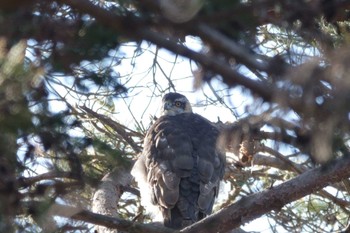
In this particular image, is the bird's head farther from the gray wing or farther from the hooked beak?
the gray wing

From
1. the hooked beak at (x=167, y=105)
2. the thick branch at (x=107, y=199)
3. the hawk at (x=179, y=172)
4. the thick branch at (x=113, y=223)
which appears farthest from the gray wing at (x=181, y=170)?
the thick branch at (x=113, y=223)

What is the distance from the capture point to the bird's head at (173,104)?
9.96m

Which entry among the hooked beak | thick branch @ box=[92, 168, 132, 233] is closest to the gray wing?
thick branch @ box=[92, 168, 132, 233]

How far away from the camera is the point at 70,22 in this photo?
161 inches

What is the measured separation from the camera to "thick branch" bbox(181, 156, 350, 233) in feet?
18.4

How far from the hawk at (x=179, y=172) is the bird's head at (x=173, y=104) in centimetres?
78

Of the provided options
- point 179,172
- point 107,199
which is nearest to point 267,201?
point 107,199

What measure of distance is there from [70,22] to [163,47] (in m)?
0.88

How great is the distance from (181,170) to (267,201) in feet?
8.87

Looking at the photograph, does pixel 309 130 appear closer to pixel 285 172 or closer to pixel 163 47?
pixel 163 47

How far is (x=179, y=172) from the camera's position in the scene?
8.33 metres

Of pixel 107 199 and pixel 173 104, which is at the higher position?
pixel 173 104

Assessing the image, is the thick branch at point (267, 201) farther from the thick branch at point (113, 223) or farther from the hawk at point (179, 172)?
the hawk at point (179, 172)

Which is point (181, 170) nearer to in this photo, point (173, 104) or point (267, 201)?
point (173, 104)
